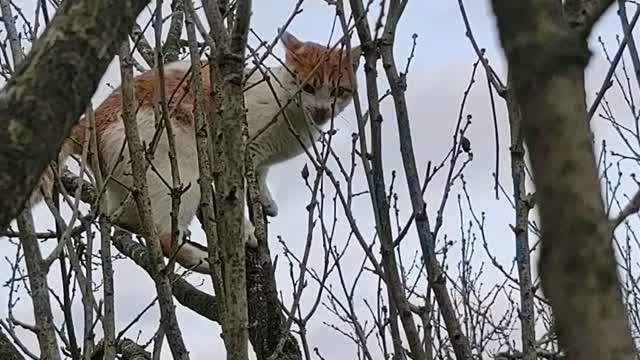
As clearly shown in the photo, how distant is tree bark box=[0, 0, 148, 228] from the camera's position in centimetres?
80

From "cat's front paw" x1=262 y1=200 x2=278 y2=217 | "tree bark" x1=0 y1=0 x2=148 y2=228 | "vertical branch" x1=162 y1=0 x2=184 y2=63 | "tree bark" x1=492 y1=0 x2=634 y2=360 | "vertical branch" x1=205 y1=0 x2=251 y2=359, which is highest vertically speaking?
"vertical branch" x1=162 y1=0 x2=184 y2=63

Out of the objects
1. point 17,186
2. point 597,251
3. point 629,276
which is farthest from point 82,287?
point 629,276

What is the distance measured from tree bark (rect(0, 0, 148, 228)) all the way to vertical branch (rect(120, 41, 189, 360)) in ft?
3.59

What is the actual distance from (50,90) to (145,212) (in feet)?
3.89

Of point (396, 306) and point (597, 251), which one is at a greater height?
point (396, 306)

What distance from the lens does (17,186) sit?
2.62 feet

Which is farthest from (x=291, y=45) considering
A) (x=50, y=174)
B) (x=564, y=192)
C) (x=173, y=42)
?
(x=564, y=192)

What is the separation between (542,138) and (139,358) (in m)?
2.92

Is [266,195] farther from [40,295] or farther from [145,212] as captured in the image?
[145,212]

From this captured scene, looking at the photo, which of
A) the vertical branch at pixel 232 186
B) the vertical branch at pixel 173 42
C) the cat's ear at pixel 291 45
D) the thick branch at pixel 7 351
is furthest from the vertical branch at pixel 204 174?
the cat's ear at pixel 291 45

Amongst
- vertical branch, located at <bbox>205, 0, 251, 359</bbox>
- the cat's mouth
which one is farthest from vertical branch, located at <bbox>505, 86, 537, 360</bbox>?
the cat's mouth

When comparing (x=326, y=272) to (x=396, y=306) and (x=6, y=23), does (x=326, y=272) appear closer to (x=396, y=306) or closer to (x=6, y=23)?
(x=396, y=306)

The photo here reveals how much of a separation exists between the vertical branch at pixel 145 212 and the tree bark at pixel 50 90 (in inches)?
43.1

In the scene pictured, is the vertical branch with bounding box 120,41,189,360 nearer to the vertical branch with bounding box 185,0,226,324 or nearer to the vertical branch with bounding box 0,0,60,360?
the vertical branch with bounding box 185,0,226,324
